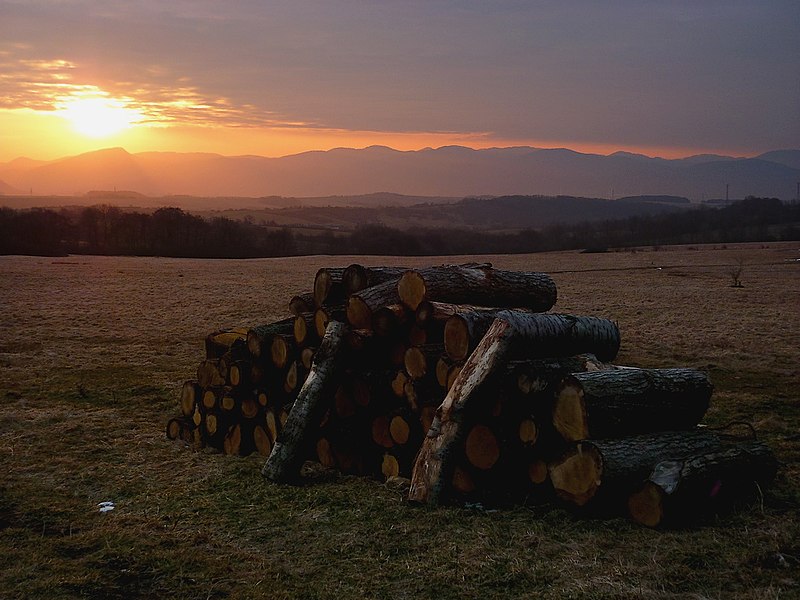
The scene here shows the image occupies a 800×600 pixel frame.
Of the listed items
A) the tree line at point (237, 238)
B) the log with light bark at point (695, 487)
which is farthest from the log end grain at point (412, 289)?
the tree line at point (237, 238)

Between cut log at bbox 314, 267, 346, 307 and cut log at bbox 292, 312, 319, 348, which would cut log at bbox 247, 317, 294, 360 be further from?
cut log at bbox 314, 267, 346, 307

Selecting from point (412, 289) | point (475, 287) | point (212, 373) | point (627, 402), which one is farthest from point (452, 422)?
point (212, 373)

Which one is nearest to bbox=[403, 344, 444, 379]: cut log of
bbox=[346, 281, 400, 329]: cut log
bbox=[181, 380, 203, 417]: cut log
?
bbox=[346, 281, 400, 329]: cut log

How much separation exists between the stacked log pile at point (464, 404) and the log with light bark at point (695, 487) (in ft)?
0.05

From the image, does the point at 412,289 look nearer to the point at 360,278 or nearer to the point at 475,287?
the point at 360,278

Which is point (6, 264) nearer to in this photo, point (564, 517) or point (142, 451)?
point (142, 451)

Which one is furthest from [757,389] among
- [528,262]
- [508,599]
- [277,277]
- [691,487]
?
[528,262]

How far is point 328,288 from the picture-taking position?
366 inches

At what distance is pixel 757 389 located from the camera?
40.3 ft

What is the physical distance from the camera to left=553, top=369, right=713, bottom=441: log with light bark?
21.8ft

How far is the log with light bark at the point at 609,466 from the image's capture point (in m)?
6.41

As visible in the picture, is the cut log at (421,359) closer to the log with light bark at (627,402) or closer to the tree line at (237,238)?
the log with light bark at (627,402)

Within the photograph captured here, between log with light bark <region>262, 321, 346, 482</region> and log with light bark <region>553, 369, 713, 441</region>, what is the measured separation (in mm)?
2799

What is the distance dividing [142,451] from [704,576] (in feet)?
22.9
